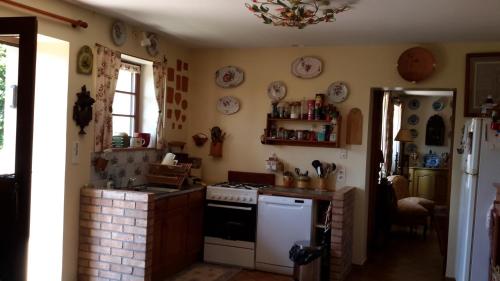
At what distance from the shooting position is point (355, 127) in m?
4.93

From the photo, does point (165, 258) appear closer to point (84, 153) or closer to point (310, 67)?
point (84, 153)

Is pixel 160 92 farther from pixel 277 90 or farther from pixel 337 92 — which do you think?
pixel 337 92

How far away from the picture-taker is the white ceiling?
3.44 metres

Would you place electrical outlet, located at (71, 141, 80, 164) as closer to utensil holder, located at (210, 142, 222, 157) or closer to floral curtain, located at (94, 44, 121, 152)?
floral curtain, located at (94, 44, 121, 152)

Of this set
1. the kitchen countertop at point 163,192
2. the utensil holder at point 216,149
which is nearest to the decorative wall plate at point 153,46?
the utensil holder at point 216,149

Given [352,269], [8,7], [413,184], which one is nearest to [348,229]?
[352,269]

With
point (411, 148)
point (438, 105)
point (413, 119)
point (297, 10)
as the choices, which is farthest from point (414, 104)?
point (297, 10)

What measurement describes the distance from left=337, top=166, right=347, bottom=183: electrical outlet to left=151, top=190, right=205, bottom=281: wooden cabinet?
143 centimetres

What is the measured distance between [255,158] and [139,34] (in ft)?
5.98

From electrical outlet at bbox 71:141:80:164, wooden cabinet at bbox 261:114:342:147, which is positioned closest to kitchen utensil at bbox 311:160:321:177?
wooden cabinet at bbox 261:114:342:147

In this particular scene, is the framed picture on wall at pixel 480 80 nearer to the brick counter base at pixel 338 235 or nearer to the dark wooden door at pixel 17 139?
the brick counter base at pixel 338 235

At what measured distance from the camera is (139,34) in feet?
15.0

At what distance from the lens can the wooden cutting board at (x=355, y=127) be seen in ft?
16.1

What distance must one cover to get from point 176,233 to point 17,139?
2.04 metres
